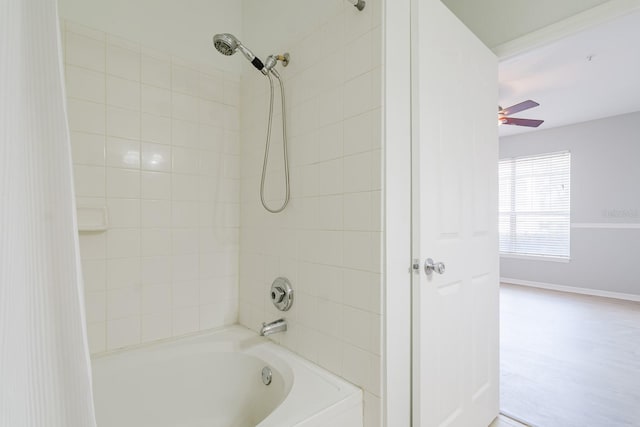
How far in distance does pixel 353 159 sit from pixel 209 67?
3.98 ft

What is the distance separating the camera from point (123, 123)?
1506 mm

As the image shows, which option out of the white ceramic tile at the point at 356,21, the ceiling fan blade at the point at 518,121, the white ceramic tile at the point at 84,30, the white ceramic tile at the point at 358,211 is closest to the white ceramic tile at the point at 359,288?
the white ceramic tile at the point at 358,211

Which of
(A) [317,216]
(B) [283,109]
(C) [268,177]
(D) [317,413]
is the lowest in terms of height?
(D) [317,413]

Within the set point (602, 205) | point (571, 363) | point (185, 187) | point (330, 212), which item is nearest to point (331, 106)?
point (330, 212)

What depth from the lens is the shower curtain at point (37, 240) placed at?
33cm

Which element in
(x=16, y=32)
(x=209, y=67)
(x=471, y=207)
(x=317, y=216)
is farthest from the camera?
(x=209, y=67)

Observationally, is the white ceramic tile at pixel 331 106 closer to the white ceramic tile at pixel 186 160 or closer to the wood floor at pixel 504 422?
the white ceramic tile at pixel 186 160

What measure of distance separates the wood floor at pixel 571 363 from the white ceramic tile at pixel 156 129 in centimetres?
255

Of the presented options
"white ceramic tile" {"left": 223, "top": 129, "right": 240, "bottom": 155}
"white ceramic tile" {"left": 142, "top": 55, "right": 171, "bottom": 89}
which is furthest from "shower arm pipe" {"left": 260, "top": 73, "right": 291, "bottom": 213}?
"white ceramic tile" {"left": 142, "top": 55, "right": 171, "bottom": 89}

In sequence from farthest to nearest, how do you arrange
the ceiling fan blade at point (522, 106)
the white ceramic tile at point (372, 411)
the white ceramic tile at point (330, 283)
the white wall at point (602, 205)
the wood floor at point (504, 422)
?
the white wall at point (602, 205), the ceiling fan blade at point (522, 106), the wood floor at point (504, 422), the white ceramic tile at point (330, 283), the white ceramic tile at point (372, 411)

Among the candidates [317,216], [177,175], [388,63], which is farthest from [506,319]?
[177,175]

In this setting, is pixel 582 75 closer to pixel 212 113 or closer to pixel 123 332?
pixel 212 113

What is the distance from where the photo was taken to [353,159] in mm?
1182

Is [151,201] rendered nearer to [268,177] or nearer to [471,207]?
[268,177]
